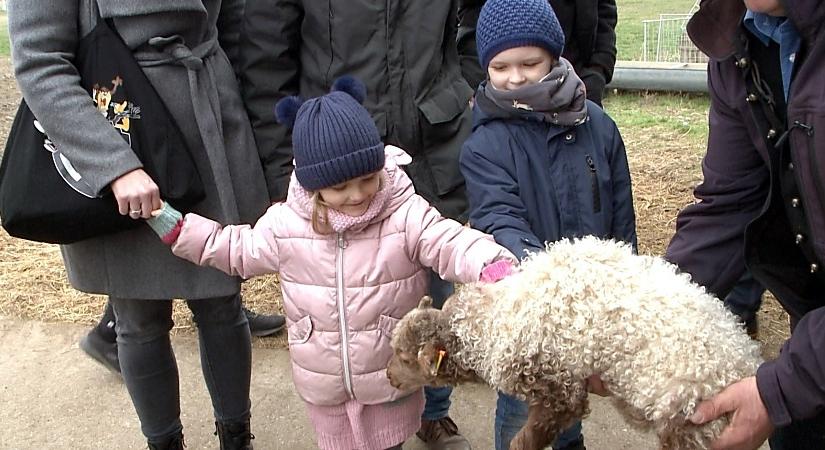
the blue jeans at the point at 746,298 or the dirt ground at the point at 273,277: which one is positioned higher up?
the blue jeans at the point at 746,298

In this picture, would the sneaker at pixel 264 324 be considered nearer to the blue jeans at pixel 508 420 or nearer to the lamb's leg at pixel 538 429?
the blue jeans at pixel 508 420

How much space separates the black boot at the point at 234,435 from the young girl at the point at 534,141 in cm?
A: 141

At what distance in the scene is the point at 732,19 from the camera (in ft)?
6.80

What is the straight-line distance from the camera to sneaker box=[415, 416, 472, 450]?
353 cm

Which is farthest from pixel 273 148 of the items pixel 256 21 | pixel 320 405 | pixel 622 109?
pixel 622 109

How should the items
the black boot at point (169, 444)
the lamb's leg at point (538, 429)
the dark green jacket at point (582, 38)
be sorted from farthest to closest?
the dark green jacket at point (582, 38) → the black boot at point (169, 444) → the lamb's leg at point (538, 429)

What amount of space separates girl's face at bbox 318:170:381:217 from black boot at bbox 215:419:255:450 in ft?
4.18

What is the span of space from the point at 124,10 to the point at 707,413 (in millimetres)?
2097

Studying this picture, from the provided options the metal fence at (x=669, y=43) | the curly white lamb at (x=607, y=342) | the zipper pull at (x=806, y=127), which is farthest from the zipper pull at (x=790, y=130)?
the metal fence at (x=669, y=43)

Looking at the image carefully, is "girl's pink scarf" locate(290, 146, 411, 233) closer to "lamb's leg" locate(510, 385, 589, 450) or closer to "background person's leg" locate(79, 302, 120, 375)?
"lamb's leg" locate(510, 385, 589, 450)

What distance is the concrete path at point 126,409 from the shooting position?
3701 millimetres

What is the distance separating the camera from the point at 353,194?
2539 millimetres

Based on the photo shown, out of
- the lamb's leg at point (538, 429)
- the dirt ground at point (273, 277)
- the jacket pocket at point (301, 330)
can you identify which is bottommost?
the dirt ground at point (273, 277)

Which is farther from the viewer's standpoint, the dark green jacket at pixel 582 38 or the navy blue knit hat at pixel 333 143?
the dark green jacket at pixel 582 38
